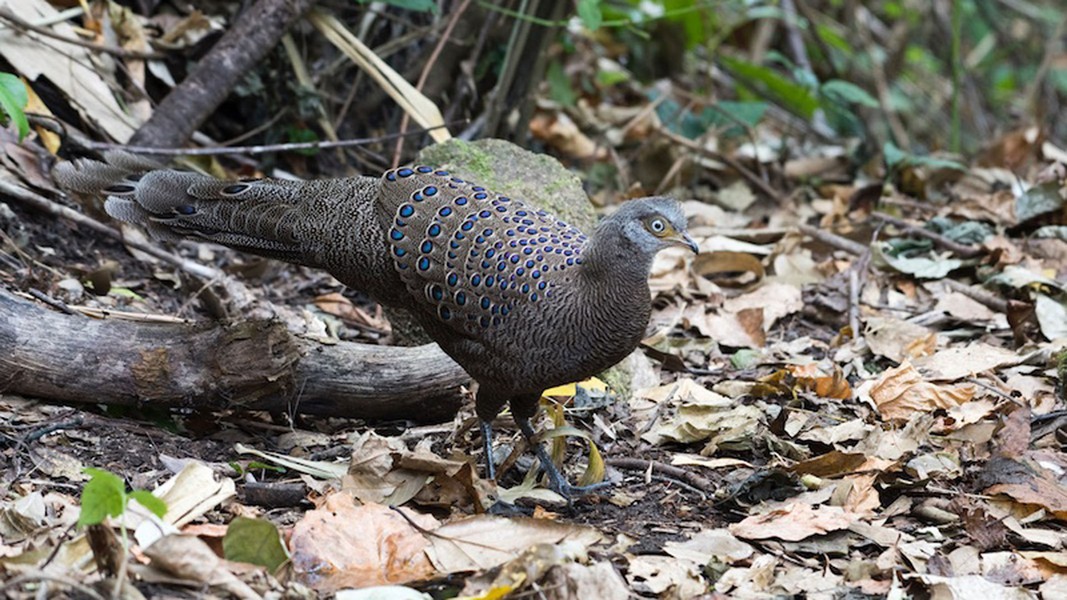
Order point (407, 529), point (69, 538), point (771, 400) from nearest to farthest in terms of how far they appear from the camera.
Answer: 1. point (69, 538)
2. point (407, 529)
3. point (771, 400)

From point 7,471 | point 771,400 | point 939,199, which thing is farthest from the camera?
point 939,199

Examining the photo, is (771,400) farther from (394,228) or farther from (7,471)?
(7,471)

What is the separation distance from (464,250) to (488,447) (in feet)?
2.22

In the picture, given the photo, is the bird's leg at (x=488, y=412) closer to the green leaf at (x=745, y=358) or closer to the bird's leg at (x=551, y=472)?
the bird's leg at (x=551, y=472)

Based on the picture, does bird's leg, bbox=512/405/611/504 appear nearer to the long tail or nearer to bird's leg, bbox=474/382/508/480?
bird's leg, bbox=474/382/508/480

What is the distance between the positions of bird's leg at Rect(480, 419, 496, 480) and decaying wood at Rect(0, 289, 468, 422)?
483 millimetres

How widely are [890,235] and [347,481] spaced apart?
3.78 m

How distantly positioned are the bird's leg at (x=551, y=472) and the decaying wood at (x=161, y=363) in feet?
2.00

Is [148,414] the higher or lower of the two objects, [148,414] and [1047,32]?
the lower

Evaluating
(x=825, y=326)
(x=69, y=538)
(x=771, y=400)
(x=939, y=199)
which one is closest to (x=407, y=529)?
(x=69, y=538)

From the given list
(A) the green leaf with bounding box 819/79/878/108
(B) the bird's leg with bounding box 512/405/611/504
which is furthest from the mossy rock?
(A) the green leaf with bounding box 819/79/878/108

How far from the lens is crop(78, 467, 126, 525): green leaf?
104 inches

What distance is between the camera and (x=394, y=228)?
4.06 metres

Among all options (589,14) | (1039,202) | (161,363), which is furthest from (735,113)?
(161,363)
